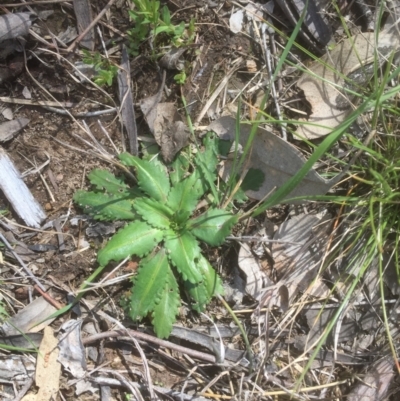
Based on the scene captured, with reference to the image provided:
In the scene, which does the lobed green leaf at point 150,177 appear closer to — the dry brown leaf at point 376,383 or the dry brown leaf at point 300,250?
the dry brown leaf at point 300,250

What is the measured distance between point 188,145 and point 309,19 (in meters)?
0.75

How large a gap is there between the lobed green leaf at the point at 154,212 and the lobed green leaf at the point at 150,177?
30 millimetres

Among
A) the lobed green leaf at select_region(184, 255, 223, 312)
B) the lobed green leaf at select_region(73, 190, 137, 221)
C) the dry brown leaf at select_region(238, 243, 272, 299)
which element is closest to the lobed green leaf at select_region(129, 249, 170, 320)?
the lobed green leaf at select_region(184, 255, 223, 312)

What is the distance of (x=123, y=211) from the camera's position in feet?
7.10

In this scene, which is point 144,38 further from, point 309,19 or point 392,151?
point 392,151

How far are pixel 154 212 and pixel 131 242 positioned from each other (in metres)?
0.16

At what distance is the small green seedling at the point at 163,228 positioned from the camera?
6.91 feet

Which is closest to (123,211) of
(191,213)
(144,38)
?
(191,213)

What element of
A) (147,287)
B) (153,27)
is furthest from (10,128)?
(147,287)

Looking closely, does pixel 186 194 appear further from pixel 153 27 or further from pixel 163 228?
pixel 153 27

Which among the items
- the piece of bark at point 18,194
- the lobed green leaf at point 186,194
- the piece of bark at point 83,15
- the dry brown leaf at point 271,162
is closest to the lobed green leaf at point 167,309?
the lobed green leaf at point 186,194

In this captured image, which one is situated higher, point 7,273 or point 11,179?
point 11,179

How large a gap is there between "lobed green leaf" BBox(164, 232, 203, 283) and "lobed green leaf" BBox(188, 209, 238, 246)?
0.04 meters

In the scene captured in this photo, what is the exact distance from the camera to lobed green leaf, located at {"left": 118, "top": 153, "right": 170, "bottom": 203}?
7.00 ft
